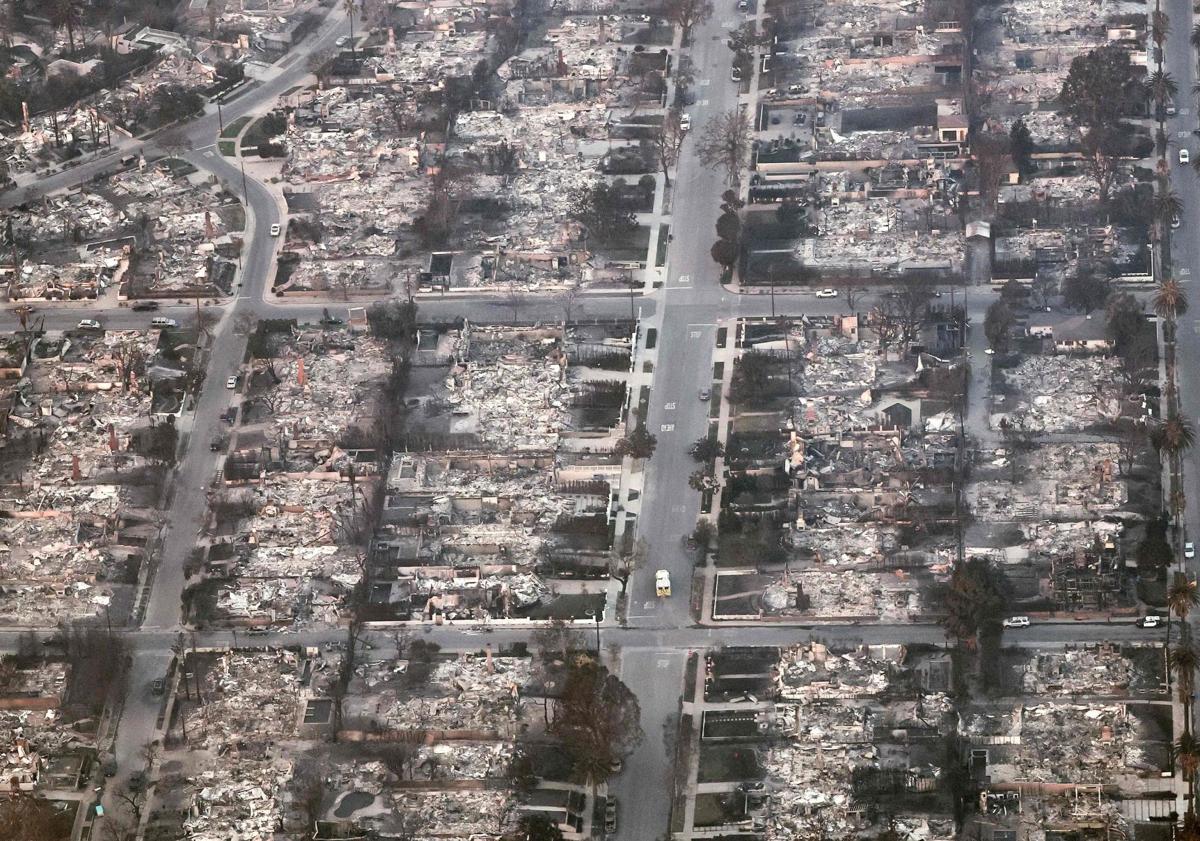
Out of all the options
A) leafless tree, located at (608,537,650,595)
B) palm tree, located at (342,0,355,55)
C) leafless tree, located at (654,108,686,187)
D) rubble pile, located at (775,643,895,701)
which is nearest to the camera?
rubble pile, located at (775,643,895,701)

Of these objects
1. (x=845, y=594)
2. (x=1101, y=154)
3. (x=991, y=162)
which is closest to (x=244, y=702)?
(x=845, y=594)

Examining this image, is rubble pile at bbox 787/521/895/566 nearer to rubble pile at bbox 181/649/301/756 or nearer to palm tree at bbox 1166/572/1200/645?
palm tree at bbox 1166/572/1200/645

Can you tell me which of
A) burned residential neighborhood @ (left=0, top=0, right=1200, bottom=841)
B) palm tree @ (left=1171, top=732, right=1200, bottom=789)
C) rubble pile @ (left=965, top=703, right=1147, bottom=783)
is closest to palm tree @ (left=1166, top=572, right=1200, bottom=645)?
burned residential neighborhood @ (left=0, top=0, right=1200, bottom=841)

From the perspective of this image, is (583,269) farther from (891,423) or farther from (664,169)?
(891,423)

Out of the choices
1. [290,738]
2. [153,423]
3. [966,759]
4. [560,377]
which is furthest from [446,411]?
[966,759]

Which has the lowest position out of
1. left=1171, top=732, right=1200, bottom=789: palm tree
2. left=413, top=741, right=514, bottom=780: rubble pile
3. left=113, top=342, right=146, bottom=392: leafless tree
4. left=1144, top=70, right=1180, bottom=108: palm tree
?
left=413, top=741, right=514, bottom=780: rubble pile

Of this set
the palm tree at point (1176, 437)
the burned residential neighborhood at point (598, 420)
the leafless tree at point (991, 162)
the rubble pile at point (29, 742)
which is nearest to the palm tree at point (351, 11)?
the burned residential neighborhood at point (598, 420)
